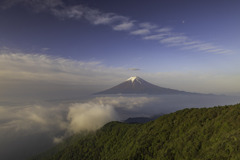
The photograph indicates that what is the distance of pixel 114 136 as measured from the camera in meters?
151

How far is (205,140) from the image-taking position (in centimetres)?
4938

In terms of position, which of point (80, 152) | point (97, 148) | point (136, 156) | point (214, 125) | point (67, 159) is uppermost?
point (214, 125)

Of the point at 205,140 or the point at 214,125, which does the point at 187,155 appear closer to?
the point at 205,140

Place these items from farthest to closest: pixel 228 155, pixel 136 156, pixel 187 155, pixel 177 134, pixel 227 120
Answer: pixel 136 156
pixel 177 134
pixel 227 120
pixel 187 155
pixel 228 155

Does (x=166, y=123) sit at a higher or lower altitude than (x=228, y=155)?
lower

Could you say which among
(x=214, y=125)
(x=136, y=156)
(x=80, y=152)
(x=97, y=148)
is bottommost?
(x=80, y=152)

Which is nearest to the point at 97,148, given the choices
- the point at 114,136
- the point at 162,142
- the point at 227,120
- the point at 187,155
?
the point at 114,136

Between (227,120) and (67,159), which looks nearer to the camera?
(227,120)

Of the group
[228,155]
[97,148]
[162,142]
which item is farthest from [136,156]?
[97,148]

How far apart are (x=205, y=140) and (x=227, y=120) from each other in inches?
495

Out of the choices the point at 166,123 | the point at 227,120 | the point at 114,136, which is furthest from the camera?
the point at 114,136

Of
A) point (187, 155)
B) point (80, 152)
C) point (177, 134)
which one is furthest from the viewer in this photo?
point (80, 152)

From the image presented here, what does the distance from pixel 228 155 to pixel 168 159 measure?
2814cm

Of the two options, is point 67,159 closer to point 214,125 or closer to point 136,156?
point 136,156
